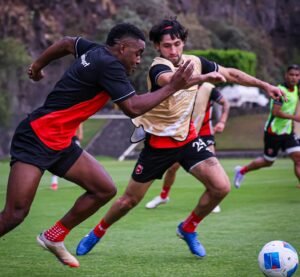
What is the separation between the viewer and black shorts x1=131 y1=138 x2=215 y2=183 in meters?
8.93

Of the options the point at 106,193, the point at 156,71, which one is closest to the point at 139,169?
the point at 156,71

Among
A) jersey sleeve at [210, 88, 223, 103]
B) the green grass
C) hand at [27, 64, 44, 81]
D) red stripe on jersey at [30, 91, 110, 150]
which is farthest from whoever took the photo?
the green grass

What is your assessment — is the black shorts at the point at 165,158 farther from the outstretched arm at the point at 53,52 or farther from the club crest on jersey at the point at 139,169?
the outstretched arm at the point at 53,52

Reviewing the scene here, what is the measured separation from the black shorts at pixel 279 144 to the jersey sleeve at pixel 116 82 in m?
8.32

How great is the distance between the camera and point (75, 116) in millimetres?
7441

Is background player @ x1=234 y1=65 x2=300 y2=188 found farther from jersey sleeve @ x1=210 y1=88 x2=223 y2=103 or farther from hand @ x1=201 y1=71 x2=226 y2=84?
hand @ x1=201 y1=71 x2=226 y2=84

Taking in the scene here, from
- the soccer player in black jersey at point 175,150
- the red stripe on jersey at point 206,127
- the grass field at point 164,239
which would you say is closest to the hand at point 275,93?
the soccer player in black jersey at point 175,150

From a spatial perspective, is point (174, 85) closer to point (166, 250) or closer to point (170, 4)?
point (166, 250)

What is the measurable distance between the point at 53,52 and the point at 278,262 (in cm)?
293

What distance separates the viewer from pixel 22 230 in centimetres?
1097

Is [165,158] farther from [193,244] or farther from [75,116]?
[75,116]

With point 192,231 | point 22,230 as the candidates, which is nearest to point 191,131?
point 192,231

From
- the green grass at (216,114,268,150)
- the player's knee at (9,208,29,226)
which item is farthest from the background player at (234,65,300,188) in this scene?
the green grass at (216,114,268,150)

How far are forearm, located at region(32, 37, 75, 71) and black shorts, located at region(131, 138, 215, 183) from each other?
1.59 metres
